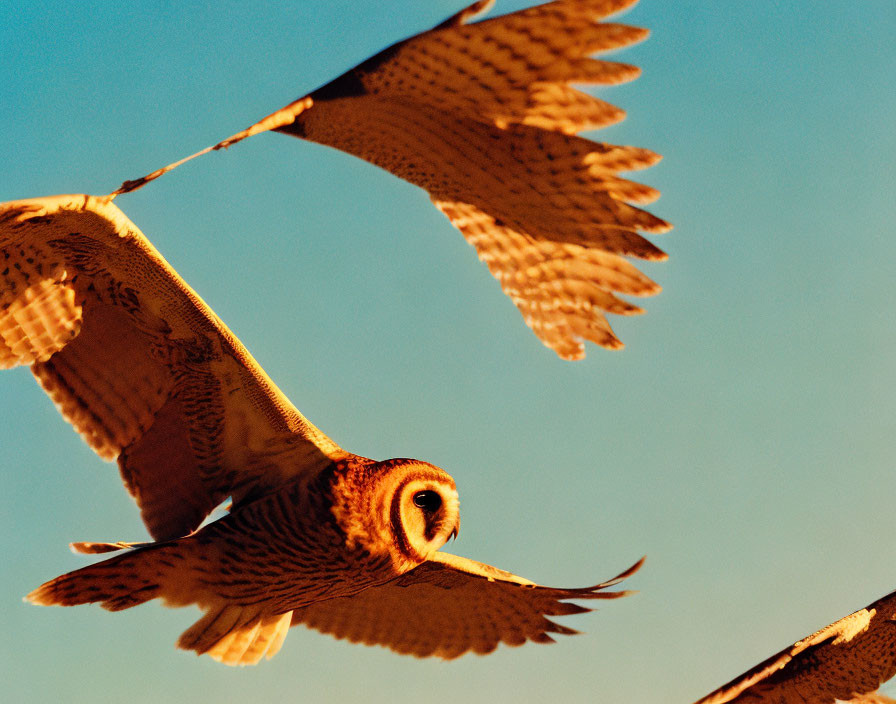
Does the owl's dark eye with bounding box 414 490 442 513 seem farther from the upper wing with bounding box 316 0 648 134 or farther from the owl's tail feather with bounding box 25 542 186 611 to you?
the upper wing with bounding box 316 0 648 134

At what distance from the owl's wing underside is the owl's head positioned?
1045mm

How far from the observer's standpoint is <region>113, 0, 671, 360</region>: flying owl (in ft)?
10.5

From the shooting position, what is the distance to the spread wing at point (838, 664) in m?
4.36

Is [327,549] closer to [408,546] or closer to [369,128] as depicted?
[408,546]

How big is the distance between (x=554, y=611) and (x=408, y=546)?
5.38ft

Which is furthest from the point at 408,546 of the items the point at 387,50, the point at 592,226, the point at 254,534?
the point at 387,50

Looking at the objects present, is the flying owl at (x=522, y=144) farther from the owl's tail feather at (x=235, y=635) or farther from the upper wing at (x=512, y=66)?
the owl's tail feather at (x=235, y=635)

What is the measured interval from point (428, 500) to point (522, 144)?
166 centimetres

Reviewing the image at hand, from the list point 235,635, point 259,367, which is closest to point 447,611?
point 235,635

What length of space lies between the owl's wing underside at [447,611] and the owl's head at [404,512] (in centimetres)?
105

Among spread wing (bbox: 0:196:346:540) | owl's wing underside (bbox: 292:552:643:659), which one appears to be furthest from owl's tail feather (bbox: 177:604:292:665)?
owl's wing underside (bbox: 292:552:643:659)

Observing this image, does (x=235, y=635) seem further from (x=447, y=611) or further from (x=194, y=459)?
(x=447, y=611)

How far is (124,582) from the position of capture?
4234mm

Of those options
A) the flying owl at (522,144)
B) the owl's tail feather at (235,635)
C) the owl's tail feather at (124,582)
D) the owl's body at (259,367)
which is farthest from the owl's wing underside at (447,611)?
the flying owl at (522,144)
